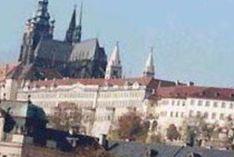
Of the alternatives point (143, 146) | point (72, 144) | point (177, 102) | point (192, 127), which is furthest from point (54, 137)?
point (177, 102)

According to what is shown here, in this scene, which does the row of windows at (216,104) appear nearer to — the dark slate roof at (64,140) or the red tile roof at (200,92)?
the red tile roof at (200,92)

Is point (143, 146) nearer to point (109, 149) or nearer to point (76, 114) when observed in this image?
point (109, 149)

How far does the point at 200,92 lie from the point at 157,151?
83.8 metres

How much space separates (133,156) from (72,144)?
5.19m

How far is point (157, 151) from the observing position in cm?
10550

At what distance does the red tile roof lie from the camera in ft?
612

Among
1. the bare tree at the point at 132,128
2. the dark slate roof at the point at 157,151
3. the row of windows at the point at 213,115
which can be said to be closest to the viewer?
the dark slate roof at the point at 157,151

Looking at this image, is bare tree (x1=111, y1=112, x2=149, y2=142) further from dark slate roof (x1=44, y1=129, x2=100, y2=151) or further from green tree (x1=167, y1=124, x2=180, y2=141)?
dark slate roof (x1=44, y1=129, x2=100, y2=151)

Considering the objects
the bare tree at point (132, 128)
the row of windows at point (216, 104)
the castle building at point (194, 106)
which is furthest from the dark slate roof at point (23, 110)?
the row of windows at point (216, 104)

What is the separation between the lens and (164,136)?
176375 mm

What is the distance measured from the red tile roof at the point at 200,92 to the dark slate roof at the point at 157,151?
78444 millimetres

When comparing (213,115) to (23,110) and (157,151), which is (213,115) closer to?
(157,151)

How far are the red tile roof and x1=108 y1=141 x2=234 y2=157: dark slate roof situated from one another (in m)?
78.4

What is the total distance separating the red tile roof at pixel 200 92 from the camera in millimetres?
186500
